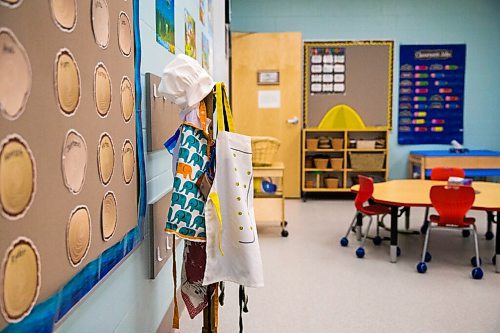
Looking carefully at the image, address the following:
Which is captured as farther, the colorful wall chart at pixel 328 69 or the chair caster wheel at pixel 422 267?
the colorful wall chart at pixel 328 69

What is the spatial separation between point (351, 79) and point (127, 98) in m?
6.03

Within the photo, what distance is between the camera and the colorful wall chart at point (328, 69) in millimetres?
7320

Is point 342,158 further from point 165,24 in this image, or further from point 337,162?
point 165,24

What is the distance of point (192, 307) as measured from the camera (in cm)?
212

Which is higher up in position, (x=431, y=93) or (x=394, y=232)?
(x=431, y=93)

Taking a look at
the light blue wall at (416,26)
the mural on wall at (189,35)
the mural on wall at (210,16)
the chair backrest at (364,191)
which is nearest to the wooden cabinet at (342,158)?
the light blue wall at (416,26)

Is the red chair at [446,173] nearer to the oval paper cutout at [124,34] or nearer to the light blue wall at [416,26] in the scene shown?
the light blue wall at [416,26]

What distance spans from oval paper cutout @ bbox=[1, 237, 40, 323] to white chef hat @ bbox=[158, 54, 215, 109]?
39.4 inches

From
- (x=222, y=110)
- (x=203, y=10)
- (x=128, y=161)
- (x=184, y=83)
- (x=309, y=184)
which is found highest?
(x=203, y=10)

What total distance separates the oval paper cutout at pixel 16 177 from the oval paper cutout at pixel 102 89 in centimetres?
44

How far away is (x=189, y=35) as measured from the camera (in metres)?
3.26

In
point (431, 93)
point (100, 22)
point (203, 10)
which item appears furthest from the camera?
point (431, 93)

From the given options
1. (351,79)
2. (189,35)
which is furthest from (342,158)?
(189,35)

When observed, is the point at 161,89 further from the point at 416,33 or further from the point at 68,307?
the point at 416,33
